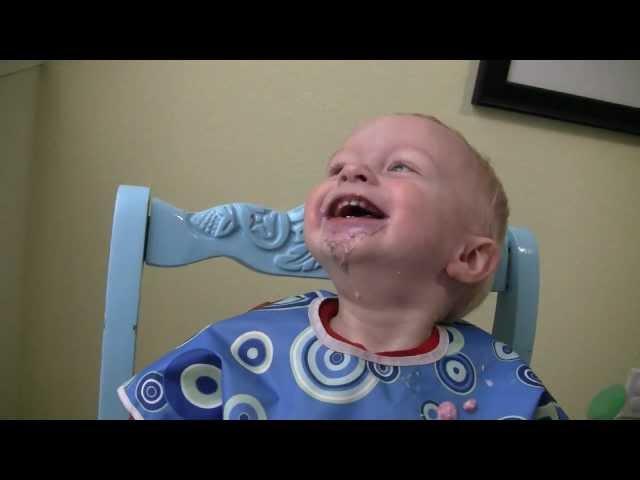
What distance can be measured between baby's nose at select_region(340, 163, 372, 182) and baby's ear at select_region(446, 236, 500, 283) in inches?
4.6

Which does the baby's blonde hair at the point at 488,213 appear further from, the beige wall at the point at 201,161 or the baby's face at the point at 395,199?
the beige wall at the point at 201,161

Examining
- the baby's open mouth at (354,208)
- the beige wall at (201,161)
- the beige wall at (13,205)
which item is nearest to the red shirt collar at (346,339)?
the baby's open mouth at (354,208)

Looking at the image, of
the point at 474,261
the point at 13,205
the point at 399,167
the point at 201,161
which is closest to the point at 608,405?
the point at 474,261

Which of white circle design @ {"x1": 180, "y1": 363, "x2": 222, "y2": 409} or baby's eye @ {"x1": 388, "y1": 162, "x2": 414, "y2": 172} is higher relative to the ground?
baby's eye @ {"x1": 388, "y1": 162, "x2": 414, "y2": 172}

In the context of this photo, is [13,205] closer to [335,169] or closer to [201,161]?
[201,161]

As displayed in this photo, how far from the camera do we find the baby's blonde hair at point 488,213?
497 millimetres

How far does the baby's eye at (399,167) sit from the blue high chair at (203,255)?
0.14 metres

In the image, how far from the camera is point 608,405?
83 centimetres

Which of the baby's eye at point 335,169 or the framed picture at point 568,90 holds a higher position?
the framed picture at point 568,90

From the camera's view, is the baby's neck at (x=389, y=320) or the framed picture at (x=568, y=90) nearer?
the baby's neck at (x=389, y=320)

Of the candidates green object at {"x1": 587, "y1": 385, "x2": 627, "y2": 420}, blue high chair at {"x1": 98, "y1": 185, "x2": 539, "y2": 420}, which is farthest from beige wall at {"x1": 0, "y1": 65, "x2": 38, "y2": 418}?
green object at {"x1": 587, "y1": 385, "x2": 627, "y2": 420}

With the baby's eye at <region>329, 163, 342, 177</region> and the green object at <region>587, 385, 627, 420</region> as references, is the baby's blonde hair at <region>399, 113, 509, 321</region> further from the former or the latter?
the green object at <region>587, 385, 627, 420</region>

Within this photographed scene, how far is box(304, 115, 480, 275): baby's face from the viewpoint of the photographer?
43cm
